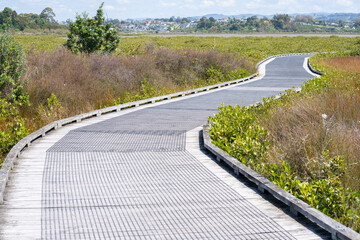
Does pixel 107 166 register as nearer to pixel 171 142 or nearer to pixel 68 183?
pixel 68 183

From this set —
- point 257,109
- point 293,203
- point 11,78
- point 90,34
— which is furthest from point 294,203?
point 90,34

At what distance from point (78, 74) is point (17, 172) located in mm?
9957

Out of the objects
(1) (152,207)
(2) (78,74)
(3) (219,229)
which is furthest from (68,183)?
(2) (78,74)

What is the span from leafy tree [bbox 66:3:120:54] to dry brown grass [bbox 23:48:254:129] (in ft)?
8.42

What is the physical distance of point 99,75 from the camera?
17406mm

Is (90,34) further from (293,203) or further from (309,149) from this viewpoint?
(293,203)

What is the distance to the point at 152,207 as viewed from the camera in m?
5.40

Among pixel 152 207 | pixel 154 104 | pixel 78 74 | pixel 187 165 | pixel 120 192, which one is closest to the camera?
pixel 152 207

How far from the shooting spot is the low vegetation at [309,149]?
566 centimetres

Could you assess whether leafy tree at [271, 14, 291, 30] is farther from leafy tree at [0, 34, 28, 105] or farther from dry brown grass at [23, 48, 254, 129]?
leafy tree at [0, 34, 28, 105]

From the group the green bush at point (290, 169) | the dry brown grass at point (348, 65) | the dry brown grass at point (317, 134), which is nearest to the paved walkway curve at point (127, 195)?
the green bush at point (290, 169)

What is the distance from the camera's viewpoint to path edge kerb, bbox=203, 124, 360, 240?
4367 millimetres

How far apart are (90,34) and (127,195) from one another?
1883 cm

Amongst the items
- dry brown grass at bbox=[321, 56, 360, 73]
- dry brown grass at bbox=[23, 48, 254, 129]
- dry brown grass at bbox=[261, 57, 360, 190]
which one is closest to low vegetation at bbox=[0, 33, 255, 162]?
dry brown grass at bbox=[23, 48, 254, 129]
